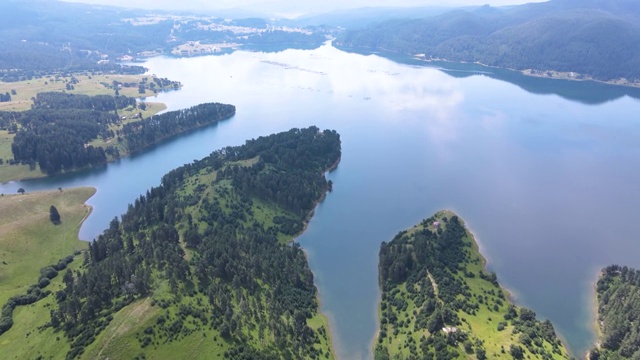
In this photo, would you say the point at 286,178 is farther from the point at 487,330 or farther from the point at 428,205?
the point at 487,330

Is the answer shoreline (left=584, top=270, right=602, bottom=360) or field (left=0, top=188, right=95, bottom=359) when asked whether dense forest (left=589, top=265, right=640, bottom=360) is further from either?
field (left=0, top=188, right=95, bottom=359)

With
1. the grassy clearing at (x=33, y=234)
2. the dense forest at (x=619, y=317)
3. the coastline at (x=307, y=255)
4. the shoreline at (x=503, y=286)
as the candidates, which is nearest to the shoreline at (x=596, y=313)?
the dense forest at (x=619, y=317)

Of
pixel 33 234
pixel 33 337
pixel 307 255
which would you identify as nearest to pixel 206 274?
pixel 307 255

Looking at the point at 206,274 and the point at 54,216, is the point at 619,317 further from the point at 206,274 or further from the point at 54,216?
the point at 54,216

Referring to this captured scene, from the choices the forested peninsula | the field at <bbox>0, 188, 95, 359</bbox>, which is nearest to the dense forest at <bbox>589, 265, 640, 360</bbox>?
the forested peninsula

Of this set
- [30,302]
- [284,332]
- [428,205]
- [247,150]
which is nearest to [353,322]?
[284,332]

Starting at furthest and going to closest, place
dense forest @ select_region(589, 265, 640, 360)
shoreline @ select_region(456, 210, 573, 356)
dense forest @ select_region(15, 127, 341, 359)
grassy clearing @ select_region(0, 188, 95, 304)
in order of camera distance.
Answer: grassy clearing @ select_region(0, 188, 95, 304) < shoreline @ select_region(456, 210, 573, 356) < dense forest @ select_region(15, 127, 341, 359) < dense forest @ select_region(589, 265, 640, 360)
